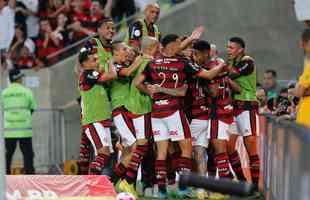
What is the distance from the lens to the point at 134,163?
12742 mm

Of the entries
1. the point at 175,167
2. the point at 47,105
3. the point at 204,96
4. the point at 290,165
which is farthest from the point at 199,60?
the point at 47,105

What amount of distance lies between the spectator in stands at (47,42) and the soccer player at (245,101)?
8486mm

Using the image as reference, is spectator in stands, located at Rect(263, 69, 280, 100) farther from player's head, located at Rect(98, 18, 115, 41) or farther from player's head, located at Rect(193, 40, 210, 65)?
player's head, located at Rect(98, 18, 115, 41)

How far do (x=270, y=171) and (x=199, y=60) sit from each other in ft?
6.98

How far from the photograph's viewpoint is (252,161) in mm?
13328

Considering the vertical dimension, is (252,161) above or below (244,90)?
below

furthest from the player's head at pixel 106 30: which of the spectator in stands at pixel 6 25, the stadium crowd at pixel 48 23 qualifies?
the stadium crowd at pixel 48 23

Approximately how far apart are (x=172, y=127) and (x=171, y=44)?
111 centimetres

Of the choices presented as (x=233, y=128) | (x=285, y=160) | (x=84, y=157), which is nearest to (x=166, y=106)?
(x=233, y=128)

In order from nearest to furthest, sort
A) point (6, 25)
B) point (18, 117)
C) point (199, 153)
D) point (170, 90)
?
point (170, 90) → point (199, 153) → point (18, 117) → point (6, 25)

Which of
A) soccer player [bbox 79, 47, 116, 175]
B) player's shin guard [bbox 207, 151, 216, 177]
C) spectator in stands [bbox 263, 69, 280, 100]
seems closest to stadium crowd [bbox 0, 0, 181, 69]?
spectator in stands [bbox 263, 69, 280, 100]

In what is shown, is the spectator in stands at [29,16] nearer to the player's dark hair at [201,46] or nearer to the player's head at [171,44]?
the player's dark hair at [201,46]

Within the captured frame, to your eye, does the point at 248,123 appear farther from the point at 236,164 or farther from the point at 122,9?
the point at 122,9

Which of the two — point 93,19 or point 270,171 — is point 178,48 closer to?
point 270,171
